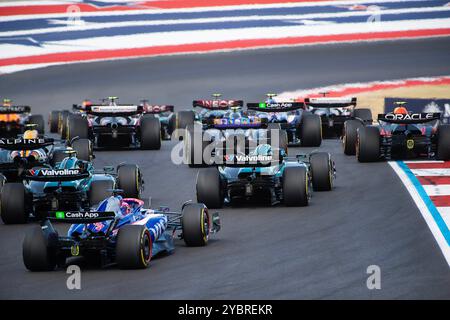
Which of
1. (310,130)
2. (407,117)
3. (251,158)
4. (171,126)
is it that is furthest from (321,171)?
(171,126)

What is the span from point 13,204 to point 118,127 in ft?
39.5

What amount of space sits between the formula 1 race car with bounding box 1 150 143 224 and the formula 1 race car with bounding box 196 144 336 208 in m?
1.85

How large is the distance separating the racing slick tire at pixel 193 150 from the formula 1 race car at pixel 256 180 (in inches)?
230

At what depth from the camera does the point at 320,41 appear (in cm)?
5494

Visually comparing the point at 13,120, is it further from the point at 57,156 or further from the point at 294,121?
the point at 57,156

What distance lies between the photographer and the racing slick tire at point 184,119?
3800cm

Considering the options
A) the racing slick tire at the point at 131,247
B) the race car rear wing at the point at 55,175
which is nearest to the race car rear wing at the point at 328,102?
the race car rear wing at the point at 55,175

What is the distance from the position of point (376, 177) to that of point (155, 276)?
11.3 m

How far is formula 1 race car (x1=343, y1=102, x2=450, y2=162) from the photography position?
96.0 ft

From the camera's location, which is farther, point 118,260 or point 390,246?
point 390,246

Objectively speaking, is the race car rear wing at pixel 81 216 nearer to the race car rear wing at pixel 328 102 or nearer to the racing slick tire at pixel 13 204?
the racing slick tire at pixel 13 204

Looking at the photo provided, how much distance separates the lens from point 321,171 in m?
25.5

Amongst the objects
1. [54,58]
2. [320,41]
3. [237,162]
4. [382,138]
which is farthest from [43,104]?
[237,162]
